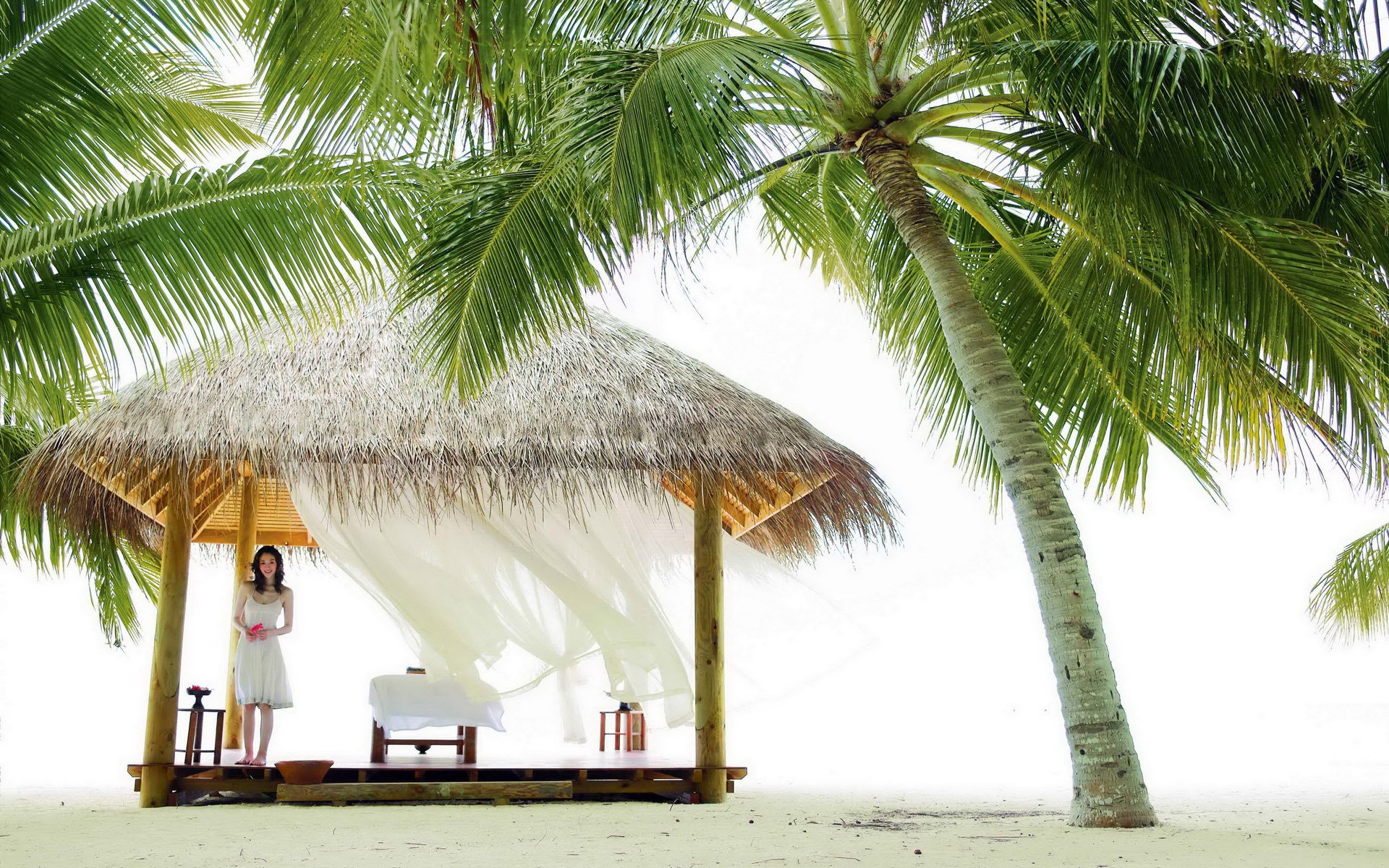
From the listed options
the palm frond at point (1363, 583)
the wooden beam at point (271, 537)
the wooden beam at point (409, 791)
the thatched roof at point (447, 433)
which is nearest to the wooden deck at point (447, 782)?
the wooden beam at point (409, 791)

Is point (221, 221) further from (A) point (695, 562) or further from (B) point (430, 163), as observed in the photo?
(A) point (695, 562)

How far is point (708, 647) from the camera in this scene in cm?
563

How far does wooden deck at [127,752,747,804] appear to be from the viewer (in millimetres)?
5305

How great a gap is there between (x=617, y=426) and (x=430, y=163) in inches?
65.2

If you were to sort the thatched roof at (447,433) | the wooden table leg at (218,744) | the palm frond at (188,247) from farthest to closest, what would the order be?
the wooden table leg at (218,744)
the thatched roof at (447,433)
the palm frond at (188,247)

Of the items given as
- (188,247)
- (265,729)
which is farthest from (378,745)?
(188,247)

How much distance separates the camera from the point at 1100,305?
4.56 metres

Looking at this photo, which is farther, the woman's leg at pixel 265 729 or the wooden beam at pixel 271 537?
the wooden beam at pixel 271 537

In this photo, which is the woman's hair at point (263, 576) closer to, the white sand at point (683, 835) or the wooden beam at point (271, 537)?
the white sand at point (683, 835)

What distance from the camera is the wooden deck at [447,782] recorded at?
5305mm

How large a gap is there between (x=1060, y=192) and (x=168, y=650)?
14.2ft

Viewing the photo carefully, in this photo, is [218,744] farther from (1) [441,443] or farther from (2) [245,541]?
(1) [441,443]

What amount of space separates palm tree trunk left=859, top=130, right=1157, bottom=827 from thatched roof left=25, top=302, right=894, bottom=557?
1.37m

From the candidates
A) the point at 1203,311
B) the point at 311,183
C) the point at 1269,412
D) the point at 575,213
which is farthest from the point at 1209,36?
the point at 311,183
